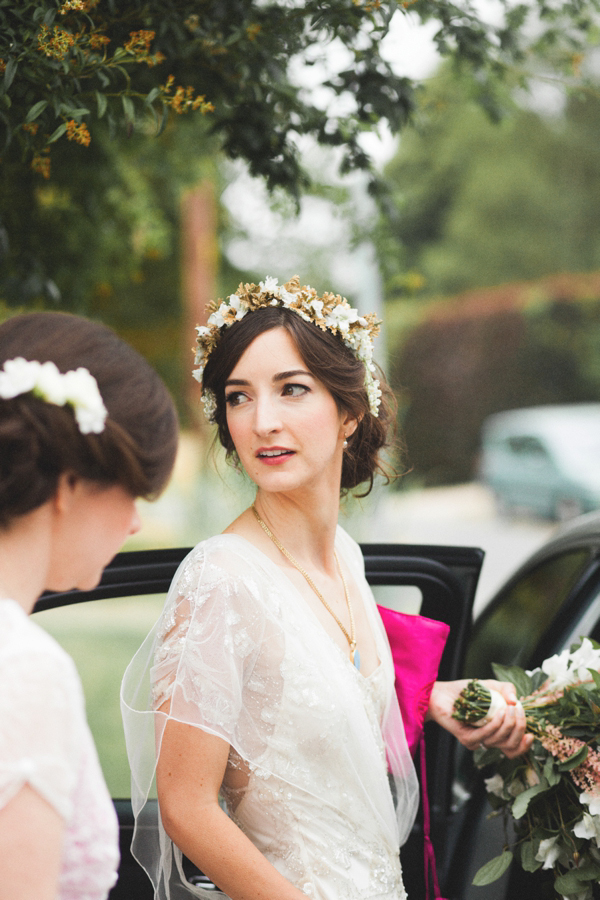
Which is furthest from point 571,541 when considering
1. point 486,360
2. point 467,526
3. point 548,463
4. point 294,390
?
point 486,360

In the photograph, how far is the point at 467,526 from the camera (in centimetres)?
1562

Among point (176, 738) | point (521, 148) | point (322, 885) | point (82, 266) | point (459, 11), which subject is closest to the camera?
point (176, 738)

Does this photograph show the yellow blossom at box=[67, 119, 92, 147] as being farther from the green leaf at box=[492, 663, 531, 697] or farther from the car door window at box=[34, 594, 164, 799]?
the car door window at box=[34, 594, 164, 799]

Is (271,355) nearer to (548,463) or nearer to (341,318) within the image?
(341,318)

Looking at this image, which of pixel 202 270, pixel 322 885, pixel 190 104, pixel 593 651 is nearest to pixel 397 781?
pixel 322 885

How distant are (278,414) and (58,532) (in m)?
0.80

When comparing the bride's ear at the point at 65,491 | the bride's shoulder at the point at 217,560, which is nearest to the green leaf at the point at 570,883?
the bride's shoulder at the point at 217,560

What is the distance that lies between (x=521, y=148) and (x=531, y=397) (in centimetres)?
1108

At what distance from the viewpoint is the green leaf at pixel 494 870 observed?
78.5 inches

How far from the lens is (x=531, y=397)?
1994cm

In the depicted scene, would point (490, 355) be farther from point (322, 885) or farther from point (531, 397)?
point (322, 885)

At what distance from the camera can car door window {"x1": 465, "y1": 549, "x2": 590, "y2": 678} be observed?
2712 mm

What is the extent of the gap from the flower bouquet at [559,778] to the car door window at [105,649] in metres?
1.84

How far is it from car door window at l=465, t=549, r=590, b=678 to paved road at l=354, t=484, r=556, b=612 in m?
4.16
